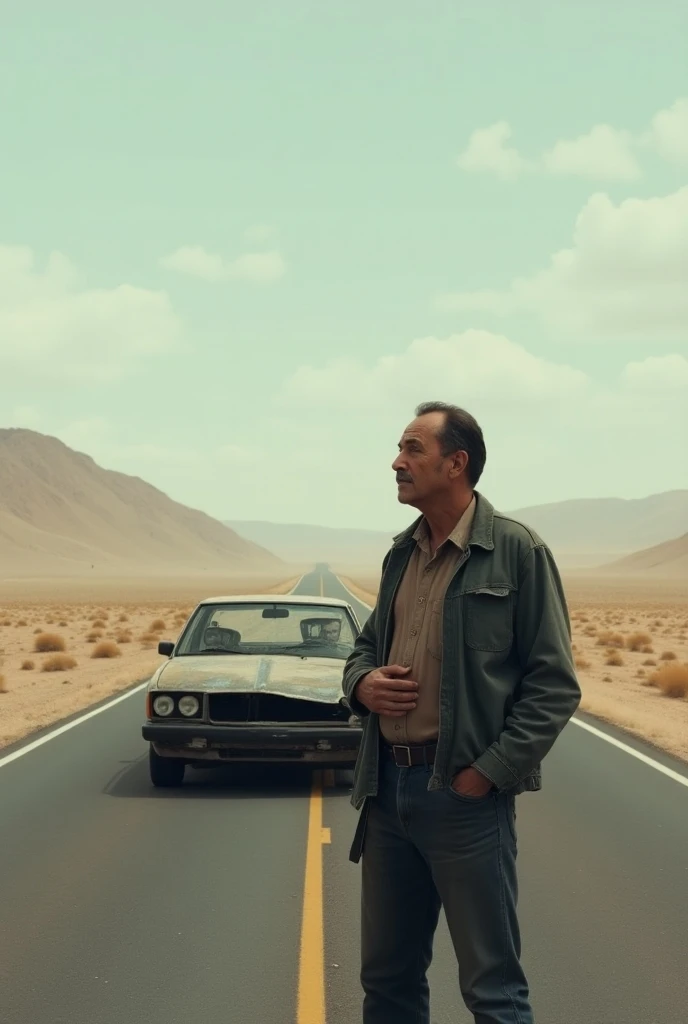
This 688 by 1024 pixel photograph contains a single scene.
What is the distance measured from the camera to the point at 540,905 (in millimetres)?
6621

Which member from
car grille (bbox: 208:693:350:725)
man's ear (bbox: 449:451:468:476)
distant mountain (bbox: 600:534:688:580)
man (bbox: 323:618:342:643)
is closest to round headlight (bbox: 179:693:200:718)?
car grille (bbox: 208:693:350:725)

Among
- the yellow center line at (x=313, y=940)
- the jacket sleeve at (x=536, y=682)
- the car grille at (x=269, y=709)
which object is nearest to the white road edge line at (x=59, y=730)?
the car grille at (x=269, y=709)

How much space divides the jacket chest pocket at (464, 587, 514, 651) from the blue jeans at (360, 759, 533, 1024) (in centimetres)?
42

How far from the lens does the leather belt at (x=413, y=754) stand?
3461 mm

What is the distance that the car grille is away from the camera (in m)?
9.45

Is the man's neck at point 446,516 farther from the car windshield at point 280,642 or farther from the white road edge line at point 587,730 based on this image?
the white road edge line at point 587,730

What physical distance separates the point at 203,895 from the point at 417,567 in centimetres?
369

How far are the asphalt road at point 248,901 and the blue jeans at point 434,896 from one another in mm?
1359

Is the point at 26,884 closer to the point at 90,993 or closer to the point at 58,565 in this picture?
the point at 90,993

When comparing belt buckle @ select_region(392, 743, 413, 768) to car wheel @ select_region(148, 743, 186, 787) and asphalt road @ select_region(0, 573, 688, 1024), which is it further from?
car wheel @ select_region(148, 743, 186, 787)

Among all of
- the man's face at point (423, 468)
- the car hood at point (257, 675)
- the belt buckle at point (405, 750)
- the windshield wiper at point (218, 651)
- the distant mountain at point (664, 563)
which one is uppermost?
the distant mountain at point (664, 563)

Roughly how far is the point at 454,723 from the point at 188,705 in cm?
638

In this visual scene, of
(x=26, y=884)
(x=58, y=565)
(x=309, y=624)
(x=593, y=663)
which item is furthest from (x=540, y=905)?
(x=58, y=565)

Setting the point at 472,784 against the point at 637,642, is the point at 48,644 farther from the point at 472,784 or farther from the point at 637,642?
the point at 472,784
